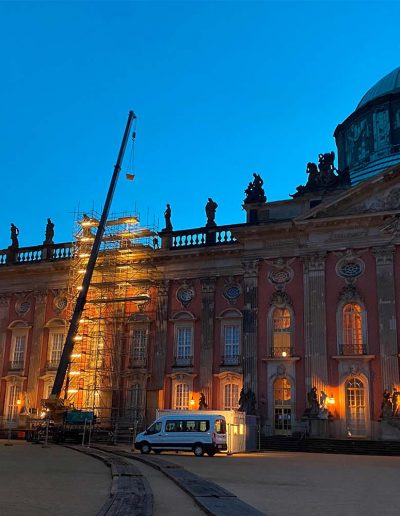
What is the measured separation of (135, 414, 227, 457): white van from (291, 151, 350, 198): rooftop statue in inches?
612

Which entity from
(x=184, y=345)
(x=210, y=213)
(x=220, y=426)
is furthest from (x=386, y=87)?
(x=220, y=426)

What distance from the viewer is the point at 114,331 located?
38.3 m

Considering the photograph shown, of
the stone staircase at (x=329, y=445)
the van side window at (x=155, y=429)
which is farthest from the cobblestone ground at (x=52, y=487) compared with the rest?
the stone staircase at (x=329, y=445)

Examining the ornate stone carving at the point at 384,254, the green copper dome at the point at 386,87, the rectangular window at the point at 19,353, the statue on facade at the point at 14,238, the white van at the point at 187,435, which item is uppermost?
the green copper dome at the point at 386,87

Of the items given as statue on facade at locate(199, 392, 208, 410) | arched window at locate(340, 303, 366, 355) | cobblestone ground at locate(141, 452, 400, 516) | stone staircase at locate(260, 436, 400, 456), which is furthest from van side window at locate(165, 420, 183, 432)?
arched window at locate(340, 303, 366, 355)

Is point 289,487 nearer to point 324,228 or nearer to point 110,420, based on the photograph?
point 324,228

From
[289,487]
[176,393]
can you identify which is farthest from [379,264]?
[289,487]

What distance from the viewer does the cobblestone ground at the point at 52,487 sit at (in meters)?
9.00

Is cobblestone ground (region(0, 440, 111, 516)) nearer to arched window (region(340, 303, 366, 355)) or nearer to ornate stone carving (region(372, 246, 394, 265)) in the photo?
arched window (region(340, 303, 366, 355))

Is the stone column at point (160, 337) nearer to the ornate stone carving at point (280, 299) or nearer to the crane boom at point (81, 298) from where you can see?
Result: the crane boom at point (81, 298)

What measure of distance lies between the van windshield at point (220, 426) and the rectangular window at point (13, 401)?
65.9 feet

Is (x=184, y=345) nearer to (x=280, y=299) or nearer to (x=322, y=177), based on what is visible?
(x=280, y=299)

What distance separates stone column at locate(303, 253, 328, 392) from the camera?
103ft

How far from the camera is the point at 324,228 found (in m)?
33.1
